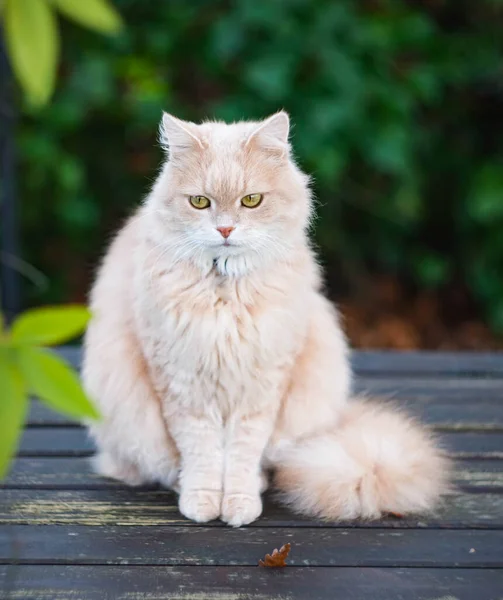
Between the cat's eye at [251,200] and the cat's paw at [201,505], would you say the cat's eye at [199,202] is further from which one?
the cat's paw at [201,505]

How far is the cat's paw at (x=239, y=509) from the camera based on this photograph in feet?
5.49

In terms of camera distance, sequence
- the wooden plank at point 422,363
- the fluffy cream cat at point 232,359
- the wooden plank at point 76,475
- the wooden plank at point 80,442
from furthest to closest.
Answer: the wooden plank at point 422,363 < the wooden plank at point 80,442 < the wooden plank at point 76,475 < the fluffy cream cat at point 232,359

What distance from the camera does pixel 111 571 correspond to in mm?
1491

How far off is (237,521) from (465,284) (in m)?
2.93

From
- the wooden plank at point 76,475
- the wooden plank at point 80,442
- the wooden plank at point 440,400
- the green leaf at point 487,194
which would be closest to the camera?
the wooden plank at point 76,475

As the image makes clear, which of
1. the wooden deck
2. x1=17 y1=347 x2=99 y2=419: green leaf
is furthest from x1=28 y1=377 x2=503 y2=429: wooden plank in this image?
x1=17 y1=347 x2=99 y2=419: green leaf

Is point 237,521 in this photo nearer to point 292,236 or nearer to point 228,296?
point 228,296

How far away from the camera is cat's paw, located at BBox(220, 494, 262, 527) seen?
1.67 metres

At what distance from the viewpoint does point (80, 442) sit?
2115mm

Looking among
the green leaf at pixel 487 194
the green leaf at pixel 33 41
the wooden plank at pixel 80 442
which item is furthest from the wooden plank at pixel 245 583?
the green leaf at pixel 487 194

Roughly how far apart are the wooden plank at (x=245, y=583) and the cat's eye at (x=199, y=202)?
0.73m

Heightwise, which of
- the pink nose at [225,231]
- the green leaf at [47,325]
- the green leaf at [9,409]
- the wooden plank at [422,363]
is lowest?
the wooden plank at [422,363]

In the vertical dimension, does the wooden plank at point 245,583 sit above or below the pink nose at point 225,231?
below

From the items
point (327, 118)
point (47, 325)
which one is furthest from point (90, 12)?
point (327, 118)
